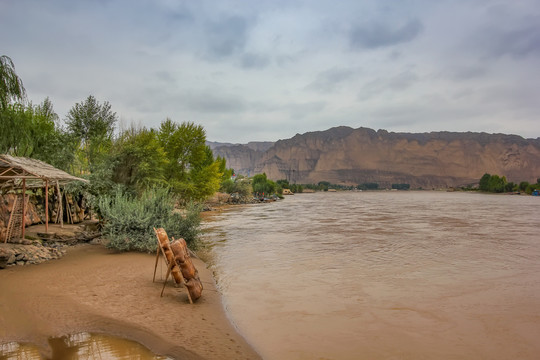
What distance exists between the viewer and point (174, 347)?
507 cm

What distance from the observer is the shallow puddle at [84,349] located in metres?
4.61

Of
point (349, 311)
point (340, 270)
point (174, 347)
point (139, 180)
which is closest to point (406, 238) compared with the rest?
point (340, 270)

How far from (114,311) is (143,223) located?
19.5 ft

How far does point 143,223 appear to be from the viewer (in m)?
11.9

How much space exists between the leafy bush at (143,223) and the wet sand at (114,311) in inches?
86.9

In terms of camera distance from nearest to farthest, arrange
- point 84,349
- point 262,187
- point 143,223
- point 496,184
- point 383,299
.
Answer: point 84,349, point 383,299, point 143,223, point 262,187, point 496,184

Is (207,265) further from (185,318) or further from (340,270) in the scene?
(185,318)

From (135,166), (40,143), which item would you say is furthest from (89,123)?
(135,166)

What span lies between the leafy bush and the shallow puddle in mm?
6191

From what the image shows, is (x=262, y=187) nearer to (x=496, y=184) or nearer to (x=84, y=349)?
(x=84, y=349)

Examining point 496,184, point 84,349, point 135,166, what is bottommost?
point 84,349

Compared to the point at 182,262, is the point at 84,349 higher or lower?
lower

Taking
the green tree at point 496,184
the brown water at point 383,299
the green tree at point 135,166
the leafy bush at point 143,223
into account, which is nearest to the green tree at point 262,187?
the green tree at point 135,166

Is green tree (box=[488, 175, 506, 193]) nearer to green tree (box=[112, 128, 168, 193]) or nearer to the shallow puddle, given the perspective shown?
green tree (box=[112, 128, 168, 193])
